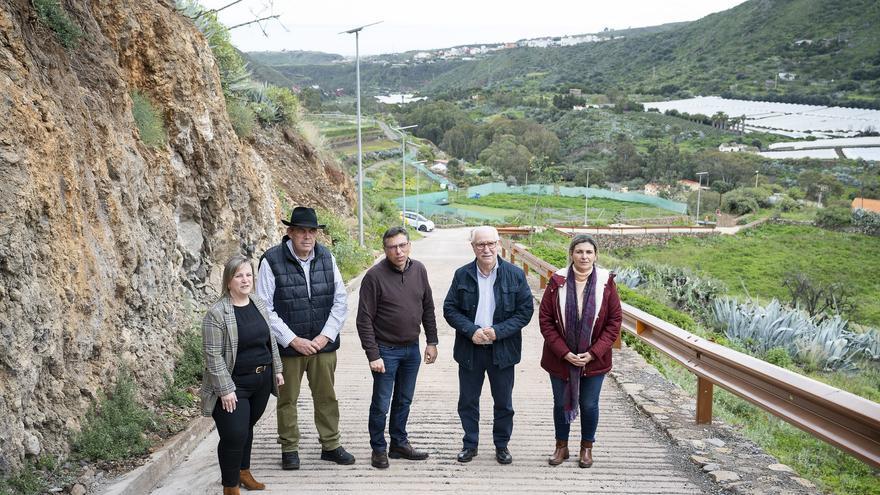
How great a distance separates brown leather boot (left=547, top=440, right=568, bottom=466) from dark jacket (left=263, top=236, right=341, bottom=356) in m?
1.89

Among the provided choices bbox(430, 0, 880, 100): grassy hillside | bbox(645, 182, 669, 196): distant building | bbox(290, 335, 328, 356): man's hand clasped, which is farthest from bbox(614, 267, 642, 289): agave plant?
bbox(430, 0, 880, 100): grassy hillside

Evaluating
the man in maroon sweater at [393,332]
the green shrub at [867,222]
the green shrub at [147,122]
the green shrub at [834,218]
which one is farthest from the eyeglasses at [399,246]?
the green shrub at [834,218]

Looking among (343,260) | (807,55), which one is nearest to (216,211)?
(343,260)

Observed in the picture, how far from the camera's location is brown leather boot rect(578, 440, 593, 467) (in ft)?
17.6

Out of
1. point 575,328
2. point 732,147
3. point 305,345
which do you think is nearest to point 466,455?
point 575,328

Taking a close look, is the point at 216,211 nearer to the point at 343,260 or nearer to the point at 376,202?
the point at 343,260

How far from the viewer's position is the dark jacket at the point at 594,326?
5.30 m

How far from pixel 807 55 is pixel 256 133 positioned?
620 ft

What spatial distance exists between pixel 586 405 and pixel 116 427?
363cm

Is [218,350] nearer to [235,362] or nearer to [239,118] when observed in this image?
[235,362]

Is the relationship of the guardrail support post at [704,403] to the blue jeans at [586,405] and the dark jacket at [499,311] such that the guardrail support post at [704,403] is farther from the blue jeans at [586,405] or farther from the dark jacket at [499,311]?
the dark jacket at [499,311]

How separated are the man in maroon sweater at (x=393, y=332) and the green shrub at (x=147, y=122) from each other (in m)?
4.45

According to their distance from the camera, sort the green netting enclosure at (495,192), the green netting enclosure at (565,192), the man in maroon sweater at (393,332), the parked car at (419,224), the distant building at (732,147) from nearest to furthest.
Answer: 1. the man in maroon sweater at (393,332)
2. the parked car at (419,224)
3. the green netting enclosure at (495,192)
4. the green netting enclosure at (565,192)
5. the distant building at (732,147)

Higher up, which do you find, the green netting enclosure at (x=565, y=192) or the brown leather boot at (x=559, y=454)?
the brown leather boot at (x=559, y=454)
